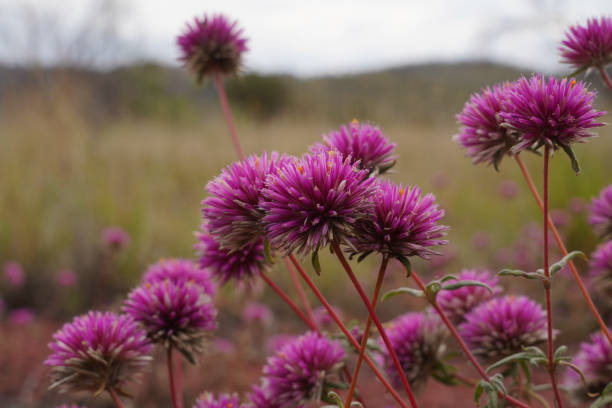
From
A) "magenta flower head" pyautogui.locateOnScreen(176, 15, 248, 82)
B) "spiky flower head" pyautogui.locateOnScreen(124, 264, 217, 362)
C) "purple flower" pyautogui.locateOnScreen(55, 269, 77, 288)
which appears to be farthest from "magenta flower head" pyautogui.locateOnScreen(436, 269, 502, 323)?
"purple flower" pyautogui.locateOnScreen(55, 269, 77, 288)

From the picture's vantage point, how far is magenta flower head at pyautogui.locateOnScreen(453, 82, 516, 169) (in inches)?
42.1

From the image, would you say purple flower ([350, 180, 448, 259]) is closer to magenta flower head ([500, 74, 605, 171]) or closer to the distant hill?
magenta flower head ([500, 74, 605, 171])

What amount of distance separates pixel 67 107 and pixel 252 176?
640 cm

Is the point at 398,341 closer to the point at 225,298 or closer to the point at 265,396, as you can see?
the point at 265,396

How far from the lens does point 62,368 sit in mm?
1032

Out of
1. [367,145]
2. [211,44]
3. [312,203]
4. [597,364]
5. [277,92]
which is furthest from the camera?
[277,92]

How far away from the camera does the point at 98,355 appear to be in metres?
1.02

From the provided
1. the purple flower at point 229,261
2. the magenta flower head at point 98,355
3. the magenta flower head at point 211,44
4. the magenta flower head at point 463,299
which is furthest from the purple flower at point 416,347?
the magenta flower head at point 211,44

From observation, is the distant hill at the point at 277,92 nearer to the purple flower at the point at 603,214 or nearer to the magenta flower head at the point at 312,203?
the magenta flower head at the point at 312,203

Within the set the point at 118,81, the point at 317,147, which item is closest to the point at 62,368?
the point at 317,147

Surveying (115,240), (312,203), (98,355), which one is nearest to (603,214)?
(312,203)

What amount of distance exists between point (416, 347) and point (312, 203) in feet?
2.08

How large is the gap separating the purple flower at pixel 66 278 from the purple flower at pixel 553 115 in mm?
3549

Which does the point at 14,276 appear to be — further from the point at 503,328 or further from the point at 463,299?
the point at 503,328
